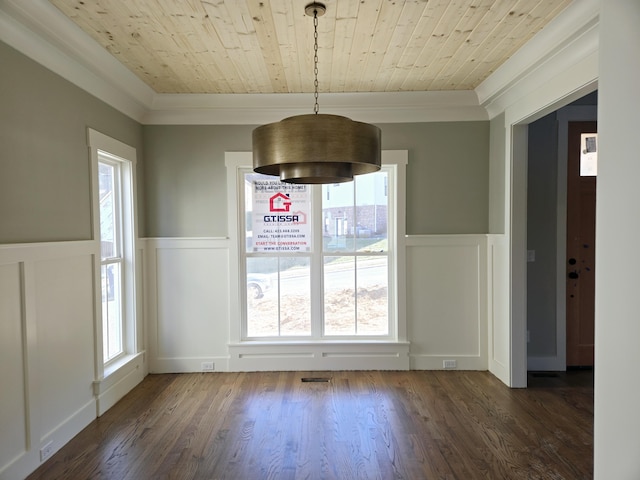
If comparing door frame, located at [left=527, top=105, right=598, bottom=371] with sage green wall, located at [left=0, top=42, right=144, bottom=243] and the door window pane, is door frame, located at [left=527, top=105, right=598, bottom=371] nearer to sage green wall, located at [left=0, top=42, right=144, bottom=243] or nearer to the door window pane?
the door window pane

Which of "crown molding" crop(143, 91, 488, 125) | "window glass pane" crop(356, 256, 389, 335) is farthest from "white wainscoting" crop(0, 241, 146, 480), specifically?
"window glass pane" crop(356, 256, 389, 335)

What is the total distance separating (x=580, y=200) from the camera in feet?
12.3

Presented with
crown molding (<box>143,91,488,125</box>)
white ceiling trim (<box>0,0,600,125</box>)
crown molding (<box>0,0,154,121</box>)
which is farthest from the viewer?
crown molding (<box>143,91,488,125</box>)

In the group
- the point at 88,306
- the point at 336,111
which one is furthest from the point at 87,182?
the point at 336,111

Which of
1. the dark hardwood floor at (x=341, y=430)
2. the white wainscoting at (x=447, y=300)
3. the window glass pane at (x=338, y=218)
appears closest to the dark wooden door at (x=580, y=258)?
the dark hardwood floor at (x=341, y=430)

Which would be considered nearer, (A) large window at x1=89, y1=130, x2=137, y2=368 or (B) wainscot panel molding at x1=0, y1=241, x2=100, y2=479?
(B) wainscot panel molding at x1=0, y1=241, x2=100, y2=479

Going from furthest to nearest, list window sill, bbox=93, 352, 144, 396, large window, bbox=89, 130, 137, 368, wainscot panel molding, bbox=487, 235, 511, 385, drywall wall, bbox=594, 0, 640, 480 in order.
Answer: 1. wainscot panel molding, bbox=487, 235, 511, 385
2. large window, bbox=89, 130, 137, 368
3. window sill, bbox=93, 352, 144, 396
4. drywall wall, bbox=594, 0, 640, 480

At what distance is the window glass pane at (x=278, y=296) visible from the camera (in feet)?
12.7

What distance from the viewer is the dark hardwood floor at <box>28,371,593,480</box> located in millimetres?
2258

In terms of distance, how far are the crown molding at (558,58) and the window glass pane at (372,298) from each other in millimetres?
1895

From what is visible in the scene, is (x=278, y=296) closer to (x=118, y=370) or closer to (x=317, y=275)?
(x=317, y=275)

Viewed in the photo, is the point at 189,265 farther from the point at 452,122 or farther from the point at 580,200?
the point at 580,200

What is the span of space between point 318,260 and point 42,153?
2349 millimetres

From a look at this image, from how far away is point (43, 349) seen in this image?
7.63ft
